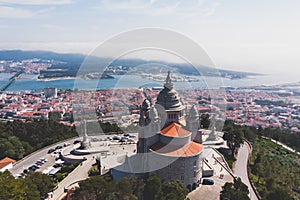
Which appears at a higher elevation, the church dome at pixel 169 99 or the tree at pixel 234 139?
the church dome at pixel 169 99

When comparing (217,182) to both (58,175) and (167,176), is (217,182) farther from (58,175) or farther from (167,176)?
(58,175)

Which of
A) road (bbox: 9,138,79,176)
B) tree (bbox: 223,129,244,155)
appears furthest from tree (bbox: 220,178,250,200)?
road (bbox: 9,138,79,176)

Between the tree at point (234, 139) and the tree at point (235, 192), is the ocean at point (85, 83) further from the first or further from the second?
the tree at point (235, 192)

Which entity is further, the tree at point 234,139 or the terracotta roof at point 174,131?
the tree at point 234,139

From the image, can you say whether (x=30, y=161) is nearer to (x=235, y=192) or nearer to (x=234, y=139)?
(x=235, y=192)

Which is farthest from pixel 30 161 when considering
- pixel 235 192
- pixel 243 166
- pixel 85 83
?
pixel 85 83

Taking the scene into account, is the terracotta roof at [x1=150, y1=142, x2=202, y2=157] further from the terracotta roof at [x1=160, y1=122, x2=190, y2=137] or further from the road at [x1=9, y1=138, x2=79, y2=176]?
the road at [x1=9, y1=138, x2=79, y2=176]

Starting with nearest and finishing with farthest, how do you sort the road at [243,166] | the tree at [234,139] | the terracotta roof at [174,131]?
the terracotta roof at [174,131], the road at [243,166], the tree at [234,139]

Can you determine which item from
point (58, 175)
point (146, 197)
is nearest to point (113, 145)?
point (58, 175)

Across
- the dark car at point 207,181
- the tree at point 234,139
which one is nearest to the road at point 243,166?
the tree at point 234,139
